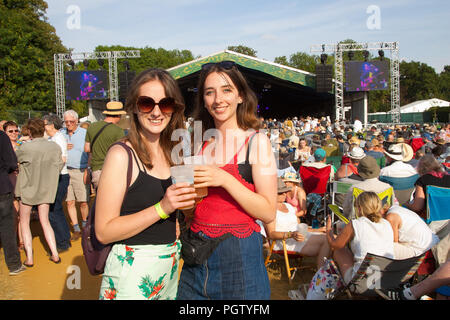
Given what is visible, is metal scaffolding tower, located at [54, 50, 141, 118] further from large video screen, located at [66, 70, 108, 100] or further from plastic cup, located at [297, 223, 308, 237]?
plastic cup, located at [297, 223, 308, 237]

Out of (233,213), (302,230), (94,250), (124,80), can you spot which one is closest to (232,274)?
(233,213)

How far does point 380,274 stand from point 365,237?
0.32 meters

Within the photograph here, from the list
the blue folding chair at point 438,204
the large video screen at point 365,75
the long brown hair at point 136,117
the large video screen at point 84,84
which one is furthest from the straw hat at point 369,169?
the large video screen at point 84,84

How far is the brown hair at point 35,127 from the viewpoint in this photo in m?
4.09

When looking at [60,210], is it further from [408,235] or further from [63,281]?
[408,235]

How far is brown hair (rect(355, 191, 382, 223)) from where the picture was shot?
3152 mm

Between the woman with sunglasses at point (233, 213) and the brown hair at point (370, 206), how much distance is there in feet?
6.45

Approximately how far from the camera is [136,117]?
1597 millimetres

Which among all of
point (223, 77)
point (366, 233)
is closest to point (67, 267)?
point (366, 233)

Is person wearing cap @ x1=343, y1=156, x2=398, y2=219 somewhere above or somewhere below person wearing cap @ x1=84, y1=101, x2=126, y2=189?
below

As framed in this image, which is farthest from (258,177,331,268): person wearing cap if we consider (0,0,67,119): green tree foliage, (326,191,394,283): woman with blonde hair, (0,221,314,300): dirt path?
(0,0,67,119): green tree foliage

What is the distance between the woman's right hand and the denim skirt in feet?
0.64
